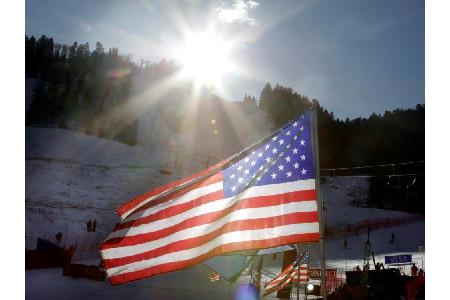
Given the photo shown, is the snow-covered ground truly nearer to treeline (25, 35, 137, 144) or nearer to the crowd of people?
the crowd of people

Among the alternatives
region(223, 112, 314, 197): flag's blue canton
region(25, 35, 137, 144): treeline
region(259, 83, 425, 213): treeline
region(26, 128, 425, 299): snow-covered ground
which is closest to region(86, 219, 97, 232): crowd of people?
region(26, 128, 425, 299): snow-covered ground

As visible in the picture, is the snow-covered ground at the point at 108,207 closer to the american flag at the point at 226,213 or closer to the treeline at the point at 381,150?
the treeline at the point at 381,150

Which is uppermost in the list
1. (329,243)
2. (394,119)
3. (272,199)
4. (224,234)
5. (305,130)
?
(394,119)

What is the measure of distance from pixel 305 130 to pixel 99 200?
46293mm

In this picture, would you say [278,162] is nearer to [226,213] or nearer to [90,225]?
[226,213]

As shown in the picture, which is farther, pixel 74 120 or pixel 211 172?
pixel 74 120

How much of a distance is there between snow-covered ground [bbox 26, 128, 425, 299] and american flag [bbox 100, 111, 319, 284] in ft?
40.3

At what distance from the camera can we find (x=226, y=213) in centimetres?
587

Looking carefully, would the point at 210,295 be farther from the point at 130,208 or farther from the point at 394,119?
the point at 394,119

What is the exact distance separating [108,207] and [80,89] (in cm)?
7041

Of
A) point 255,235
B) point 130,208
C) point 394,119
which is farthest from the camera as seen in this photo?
point 394,119

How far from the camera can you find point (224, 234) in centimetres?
568

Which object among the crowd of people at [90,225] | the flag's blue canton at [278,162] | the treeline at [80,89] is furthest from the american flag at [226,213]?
the treeline at [80,89]
